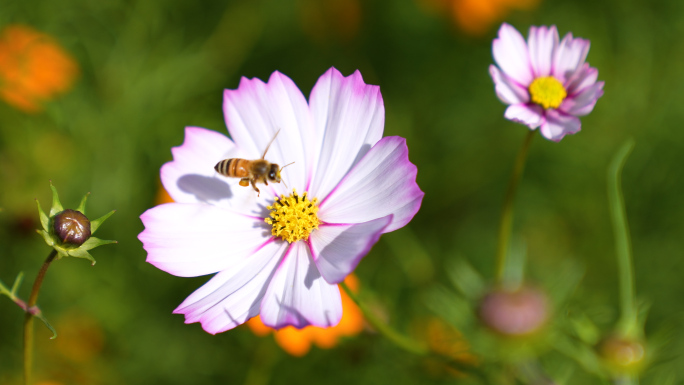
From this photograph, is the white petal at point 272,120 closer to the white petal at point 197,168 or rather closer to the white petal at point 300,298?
the white petal at point 197,168

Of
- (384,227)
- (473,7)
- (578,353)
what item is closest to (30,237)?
(384,227)

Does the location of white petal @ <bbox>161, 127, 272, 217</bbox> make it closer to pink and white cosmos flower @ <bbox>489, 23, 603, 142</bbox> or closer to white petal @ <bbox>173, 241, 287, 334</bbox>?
white petal @ <bbox>173, 241, 287, 334</bbox>

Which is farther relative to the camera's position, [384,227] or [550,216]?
[550,216]

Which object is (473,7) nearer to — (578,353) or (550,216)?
(550,216)

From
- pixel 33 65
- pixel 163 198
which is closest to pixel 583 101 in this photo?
pixel 163 198

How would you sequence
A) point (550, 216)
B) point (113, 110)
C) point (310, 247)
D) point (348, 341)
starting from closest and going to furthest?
point (310, 247) < point (348, 341) < point (113, 110) < point (550, 216)

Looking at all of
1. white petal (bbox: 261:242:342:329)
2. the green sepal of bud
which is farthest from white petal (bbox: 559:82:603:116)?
the green sepal of bud
